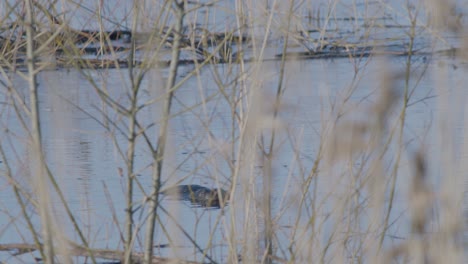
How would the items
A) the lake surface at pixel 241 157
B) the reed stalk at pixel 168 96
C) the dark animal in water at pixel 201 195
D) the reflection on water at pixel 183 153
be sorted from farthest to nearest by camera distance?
1. the dark animal in water at pixel 201 195
2. the reflection on water at pixel 183 153
3. the lake surface at pixel 241 157
4. the reed stalk at pixel 168 96

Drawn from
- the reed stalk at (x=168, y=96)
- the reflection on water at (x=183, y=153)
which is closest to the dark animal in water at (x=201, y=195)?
the reflection on water at (x=183, y=153)

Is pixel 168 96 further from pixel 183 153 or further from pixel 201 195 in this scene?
pixel 183 153

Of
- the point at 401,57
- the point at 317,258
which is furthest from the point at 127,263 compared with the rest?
the point at 401,57

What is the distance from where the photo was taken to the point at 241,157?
228cm

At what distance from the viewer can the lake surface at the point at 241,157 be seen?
2.11 m

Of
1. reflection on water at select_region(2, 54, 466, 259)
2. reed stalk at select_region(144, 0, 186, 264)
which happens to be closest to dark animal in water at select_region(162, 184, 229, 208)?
reflection on water at select_region(2, 54, 466, 259)

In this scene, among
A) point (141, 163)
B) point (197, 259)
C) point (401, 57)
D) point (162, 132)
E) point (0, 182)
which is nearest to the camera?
point (162, 132)

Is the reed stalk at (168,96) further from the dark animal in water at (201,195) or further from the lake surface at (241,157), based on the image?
the dark animal in water at (201,195)

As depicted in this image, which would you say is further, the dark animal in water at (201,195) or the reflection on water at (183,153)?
the dark animal in water at (201,195)

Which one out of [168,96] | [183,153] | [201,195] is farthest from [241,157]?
[183,153]

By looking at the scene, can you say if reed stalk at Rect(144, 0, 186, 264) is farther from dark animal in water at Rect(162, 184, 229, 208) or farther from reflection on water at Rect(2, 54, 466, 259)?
dark animal in water at Rect(162, 184, 229, 208)

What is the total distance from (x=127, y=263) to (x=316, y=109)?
2.35 meters

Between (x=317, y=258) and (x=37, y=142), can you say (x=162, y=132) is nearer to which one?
(x=37, y=142)

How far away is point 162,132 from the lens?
2.02 meters
